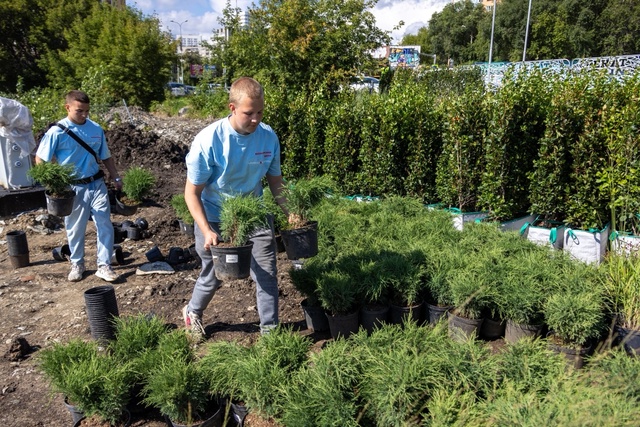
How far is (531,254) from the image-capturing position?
13.8ft

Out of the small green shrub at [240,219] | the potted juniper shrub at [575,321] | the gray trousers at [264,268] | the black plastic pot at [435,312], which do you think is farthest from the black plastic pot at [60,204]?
the potted juniper shrub at [575,321]

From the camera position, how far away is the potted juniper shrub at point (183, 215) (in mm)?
6680

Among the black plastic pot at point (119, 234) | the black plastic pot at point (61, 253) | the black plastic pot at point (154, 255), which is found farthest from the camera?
the black plastic pot at point (119, 234)

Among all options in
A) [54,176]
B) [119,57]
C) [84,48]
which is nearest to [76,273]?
[54,176]

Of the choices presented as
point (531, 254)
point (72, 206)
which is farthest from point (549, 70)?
point (72, 206)

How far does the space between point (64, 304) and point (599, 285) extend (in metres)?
4.95

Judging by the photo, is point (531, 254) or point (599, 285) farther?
point (531, 254)

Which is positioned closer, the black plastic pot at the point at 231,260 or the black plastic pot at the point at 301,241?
the black plastic pot at the point at 231,260

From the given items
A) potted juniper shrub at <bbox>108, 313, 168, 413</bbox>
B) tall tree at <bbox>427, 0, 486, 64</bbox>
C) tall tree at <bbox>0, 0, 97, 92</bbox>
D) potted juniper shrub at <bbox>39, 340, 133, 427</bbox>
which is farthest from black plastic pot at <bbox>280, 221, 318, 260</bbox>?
tall tree at <bbox>427, 0, 486, 64</bbox>

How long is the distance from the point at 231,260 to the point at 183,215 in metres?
3.81

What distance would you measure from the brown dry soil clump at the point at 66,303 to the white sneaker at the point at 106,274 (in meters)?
0.08

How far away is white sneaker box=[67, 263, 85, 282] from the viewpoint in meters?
5.48

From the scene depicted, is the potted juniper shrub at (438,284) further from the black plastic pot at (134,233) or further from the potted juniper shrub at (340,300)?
the black plastic pot at (134,233)

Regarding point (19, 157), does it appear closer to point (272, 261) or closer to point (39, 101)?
point (272, 261)
